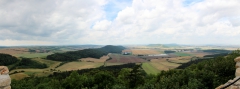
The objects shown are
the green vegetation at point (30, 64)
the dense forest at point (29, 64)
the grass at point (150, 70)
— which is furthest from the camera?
the green vegetation at point (30, 64)

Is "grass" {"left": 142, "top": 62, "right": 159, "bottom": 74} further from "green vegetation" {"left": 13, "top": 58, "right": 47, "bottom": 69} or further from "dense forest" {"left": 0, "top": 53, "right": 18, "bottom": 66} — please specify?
"dense forest" {"left": 0, "top": 53, "right": 18, "bottom": 66}

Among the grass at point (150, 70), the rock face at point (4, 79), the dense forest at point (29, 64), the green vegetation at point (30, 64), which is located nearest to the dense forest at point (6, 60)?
the dense forest at point (29, 64)

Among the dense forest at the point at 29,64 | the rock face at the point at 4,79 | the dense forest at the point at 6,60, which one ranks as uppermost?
the rock face at the point at 4,79

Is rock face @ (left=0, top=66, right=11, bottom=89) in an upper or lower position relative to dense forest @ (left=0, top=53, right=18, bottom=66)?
upper

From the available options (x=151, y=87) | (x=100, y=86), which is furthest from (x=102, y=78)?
(x=151, y=87)

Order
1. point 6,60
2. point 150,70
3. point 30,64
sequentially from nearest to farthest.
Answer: point 150,70 → point 6,60 → point 30,64

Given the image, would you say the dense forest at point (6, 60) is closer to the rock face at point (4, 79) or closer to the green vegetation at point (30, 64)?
the green vegetation at point (30, 64)

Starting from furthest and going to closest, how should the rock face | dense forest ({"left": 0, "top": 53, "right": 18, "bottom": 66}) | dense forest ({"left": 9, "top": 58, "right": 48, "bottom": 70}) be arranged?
dense forest ({"left": 9, "top": 58, "right": 48, "bottom": 70}) < dense forest ({"left": 0, "top": 53, "right": 18, "bottom": 66}) < the rock face

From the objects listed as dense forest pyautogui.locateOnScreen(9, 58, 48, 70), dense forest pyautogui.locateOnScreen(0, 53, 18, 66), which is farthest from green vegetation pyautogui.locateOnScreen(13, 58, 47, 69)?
dense forest pyautogui.locateOnScreen(0, 53, 18, 66)

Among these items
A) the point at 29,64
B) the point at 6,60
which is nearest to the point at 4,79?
the point at 29,64

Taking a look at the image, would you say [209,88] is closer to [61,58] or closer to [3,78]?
[3,78]

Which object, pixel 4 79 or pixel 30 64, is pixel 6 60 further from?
pixel 4 79

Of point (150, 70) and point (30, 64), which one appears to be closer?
point (150, 70)
